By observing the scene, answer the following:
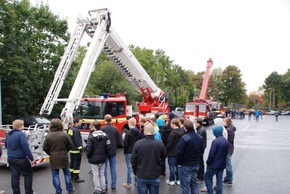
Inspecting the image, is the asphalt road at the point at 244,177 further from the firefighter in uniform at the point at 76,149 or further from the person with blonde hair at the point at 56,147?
the person with blonde hair at the point at 56,147

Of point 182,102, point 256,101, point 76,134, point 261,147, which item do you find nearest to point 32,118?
point 76,134

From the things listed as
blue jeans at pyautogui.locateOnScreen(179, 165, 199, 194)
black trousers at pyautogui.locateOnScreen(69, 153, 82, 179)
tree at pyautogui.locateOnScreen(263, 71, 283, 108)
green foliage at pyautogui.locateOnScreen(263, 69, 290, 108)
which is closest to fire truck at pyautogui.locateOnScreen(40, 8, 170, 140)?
black trousers at pyautogui.locateOnScreen(69, 153, 82, 179)

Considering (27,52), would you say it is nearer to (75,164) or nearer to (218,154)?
(75,164)

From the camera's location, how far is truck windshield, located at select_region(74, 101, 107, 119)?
1288 cm

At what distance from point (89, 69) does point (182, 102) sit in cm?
4935

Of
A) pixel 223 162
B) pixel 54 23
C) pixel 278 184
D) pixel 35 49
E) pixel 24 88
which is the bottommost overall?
pixel 278 184

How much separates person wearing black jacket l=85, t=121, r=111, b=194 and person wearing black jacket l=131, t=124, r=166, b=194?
1.85m

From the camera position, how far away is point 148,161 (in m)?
4.69

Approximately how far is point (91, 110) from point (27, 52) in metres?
10.3

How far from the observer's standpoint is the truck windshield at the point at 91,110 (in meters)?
12.9

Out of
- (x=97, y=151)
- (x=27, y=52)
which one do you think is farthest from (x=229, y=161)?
(x=27, y=52)

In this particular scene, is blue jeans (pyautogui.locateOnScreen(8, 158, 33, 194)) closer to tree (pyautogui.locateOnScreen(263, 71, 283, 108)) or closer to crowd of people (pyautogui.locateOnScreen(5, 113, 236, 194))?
crowd of people (pyautogui.locateOnScreen(5, 113, 236, 194))

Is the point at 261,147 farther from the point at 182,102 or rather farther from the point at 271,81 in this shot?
the point at 271,81

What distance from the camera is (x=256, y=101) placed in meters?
110
